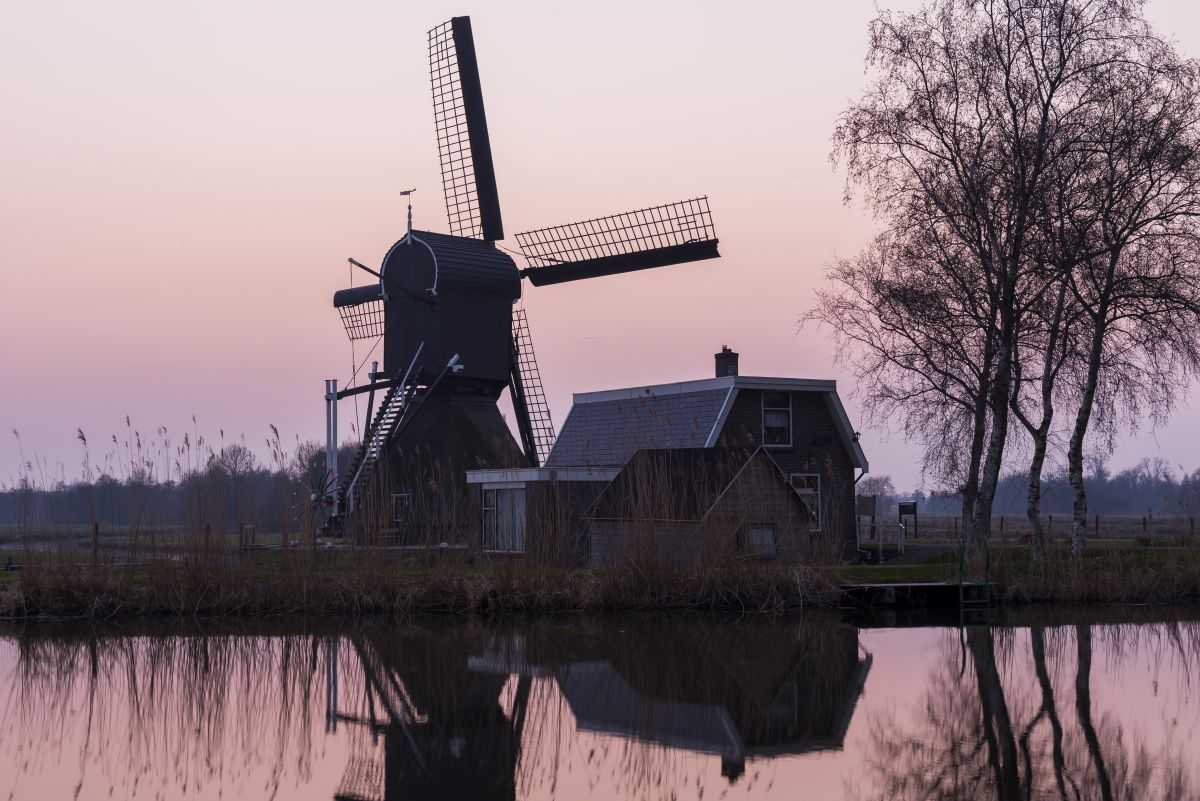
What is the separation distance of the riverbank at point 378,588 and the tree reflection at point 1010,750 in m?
5.73

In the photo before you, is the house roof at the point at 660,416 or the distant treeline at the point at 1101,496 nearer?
the house roof at the point at 660,416

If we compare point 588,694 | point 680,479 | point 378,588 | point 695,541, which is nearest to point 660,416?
point 680,479

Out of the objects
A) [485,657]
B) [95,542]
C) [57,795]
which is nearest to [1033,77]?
[485,657]

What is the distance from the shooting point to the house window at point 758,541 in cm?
2022

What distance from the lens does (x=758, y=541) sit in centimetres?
2409

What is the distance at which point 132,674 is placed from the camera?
45.1 ft

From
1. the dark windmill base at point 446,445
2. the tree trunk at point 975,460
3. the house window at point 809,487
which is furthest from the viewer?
the dark windmill base at point 446,445

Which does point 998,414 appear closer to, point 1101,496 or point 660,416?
point 660,416

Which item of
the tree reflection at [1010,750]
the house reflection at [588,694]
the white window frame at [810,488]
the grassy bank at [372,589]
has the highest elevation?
the white window frame at [810,488]

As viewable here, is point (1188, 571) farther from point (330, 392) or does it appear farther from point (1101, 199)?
point (330, 392)

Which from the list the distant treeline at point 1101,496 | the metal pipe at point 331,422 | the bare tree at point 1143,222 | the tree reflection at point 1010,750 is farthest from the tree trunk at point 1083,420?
the distant treeline at point 1101,496

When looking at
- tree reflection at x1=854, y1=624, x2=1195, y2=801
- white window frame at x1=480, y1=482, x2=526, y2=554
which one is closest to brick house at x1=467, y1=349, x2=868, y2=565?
white window frame at x1=480, y1=482, x2=526, y2=554

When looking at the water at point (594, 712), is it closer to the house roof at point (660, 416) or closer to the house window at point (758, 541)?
the house window at point (758, 541)

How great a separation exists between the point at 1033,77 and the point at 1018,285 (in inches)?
157
